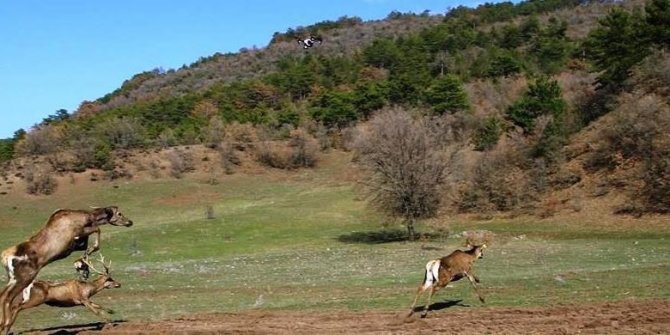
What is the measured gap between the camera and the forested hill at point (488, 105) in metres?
70.1

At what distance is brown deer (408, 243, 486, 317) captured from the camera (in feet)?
55.2

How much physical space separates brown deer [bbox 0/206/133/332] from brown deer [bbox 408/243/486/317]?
29.7ft

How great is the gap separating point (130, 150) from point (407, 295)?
99.8 metres

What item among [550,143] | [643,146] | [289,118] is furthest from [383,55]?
[643,146]

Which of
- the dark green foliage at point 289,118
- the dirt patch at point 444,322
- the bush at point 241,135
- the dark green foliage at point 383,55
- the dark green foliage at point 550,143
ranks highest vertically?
the dark green foliage at point 383,55

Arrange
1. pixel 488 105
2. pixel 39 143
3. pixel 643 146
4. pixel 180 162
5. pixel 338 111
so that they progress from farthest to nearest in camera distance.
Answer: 1. pixel 338 111
2. pixel 39 143
3. pixel 488 105
4. pixel 180 162
5. pixel 643 146

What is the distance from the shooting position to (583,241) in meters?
48.9

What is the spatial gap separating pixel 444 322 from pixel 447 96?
316ft

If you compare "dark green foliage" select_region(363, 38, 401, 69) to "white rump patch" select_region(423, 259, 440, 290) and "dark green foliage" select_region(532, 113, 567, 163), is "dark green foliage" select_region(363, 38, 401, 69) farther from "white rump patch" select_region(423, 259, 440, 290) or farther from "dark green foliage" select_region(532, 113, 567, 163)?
"white rump patch" select_region(423, 259, 440, 290)

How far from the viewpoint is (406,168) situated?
51.1 meters

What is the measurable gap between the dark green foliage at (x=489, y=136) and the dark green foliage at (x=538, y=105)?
3059 mm

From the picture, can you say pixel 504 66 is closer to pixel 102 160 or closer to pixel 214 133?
pixel 214 133

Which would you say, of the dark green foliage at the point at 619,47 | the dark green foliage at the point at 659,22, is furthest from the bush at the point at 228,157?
the dark green foliage at the point at 659,22

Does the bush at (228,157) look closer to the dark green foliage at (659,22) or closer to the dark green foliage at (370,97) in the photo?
the dark green foliage at (370,97)
